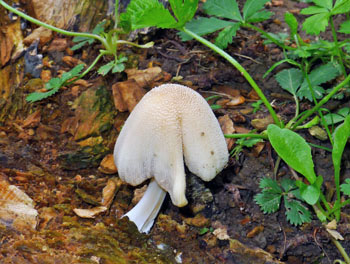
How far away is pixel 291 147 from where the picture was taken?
2.06 metres

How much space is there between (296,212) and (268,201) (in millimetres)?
161

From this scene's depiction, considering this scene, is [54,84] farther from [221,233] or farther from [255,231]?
[255,231]

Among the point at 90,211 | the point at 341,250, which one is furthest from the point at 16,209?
the point at 341,250

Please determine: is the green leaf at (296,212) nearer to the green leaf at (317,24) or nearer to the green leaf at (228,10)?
the green leaf at (317,24)

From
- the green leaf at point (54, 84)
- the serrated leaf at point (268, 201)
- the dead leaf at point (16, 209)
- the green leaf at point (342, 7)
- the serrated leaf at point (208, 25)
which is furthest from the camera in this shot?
the serrated leaf at point (208, 25)

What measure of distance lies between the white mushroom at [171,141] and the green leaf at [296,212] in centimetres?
52

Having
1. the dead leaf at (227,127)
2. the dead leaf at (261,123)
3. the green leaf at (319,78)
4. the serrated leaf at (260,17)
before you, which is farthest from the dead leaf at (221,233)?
the serrated leaf at (260,17)

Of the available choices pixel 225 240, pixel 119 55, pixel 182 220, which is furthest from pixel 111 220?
pixel 119 55

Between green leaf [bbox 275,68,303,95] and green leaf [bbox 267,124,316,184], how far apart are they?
72 centimetres

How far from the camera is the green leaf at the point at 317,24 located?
2.50 m

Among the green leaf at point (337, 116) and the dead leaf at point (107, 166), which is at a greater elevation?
the dead leaf at point (107, 166)

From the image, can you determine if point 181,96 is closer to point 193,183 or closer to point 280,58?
point 193,183

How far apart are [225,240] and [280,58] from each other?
152cm

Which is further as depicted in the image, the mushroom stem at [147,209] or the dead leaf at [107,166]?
the dead leaf at [107,166]
